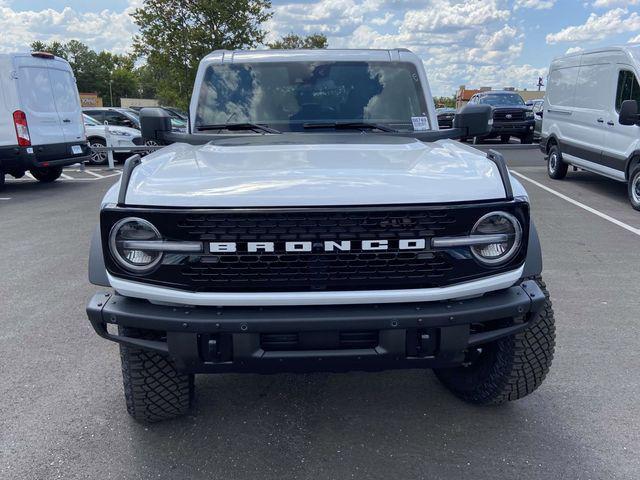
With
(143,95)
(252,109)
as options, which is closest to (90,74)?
(143,95)

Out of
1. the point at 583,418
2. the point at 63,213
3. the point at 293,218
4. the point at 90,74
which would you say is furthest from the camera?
the point at 90,74

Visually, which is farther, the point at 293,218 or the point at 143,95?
the point at 143,95

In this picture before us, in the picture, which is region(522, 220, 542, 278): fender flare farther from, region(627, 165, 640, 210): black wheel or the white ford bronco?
region(627, 165, 640, 210): black wheel

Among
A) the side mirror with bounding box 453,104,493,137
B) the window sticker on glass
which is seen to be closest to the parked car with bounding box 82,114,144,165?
the window sticker on glass

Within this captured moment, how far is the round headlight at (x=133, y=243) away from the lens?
2393 mm

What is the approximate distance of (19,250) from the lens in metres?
6.85

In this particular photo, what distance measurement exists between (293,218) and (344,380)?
62.4 inches

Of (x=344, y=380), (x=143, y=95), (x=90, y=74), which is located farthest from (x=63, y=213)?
(x=143, y=95)

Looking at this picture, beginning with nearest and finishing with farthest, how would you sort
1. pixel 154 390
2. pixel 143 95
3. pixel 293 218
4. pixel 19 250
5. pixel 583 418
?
pixel 293 218
pixel 154 390
pixel 583 418
pixel 19 250
pixel 143 95

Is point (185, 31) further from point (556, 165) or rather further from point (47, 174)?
point (556, 165)

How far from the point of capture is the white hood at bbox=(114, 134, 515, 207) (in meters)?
2.34

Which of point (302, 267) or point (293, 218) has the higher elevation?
point (293, 218)

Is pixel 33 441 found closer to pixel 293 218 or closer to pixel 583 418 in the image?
pixel 293 218

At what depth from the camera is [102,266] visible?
2.53 meters
